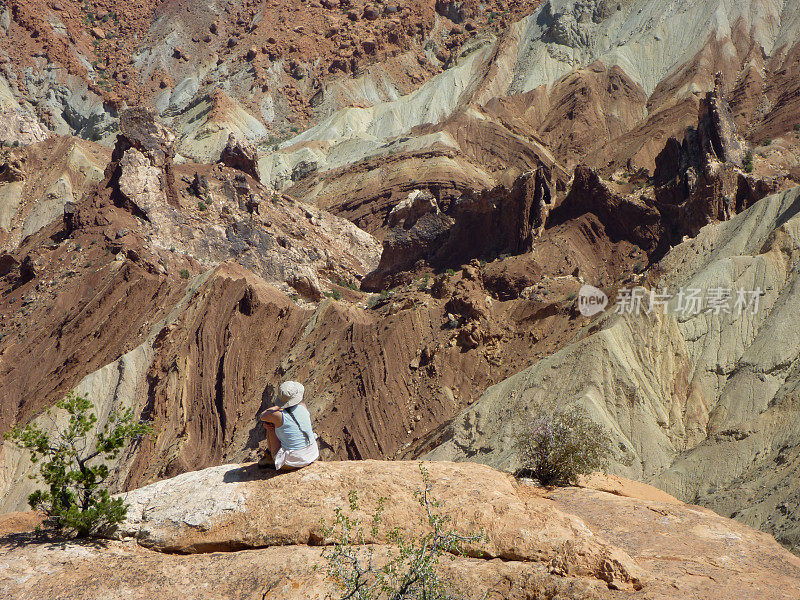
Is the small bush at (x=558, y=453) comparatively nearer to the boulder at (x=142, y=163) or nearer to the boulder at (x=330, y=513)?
the boulder at (x=330, y=513)

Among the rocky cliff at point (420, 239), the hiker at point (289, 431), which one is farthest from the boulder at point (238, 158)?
the hiker at point (289, 431)

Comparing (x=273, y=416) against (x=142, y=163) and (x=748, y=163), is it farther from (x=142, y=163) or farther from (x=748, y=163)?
(x=748, y=163)

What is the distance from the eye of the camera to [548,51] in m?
90.4

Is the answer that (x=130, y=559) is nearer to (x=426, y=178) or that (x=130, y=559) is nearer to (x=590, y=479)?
(x=590, y=479)

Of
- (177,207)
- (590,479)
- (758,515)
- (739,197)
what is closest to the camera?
(590,479)

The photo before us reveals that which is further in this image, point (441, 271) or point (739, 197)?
point (441, 271)

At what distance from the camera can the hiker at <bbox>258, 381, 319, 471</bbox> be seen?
8.73m

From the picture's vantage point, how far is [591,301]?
32312 millimetres

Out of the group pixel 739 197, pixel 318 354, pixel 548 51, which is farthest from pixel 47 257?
pixel 548 51

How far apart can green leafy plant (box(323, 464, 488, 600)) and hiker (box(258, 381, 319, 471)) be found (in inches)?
36.8

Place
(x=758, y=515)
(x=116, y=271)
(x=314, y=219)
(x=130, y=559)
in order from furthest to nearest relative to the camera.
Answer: (x=314, y=219)
(x=116, y=271)
(x=758, y=515)
(x=130, y=559)

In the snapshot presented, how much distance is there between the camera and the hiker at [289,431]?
28.7 feet

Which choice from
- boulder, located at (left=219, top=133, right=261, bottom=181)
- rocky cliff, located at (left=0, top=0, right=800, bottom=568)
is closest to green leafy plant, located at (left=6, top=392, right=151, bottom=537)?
rocky cliff, located at (left=0, top=0, right=800, bottom=568)

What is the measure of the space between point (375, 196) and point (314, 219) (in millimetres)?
9602
